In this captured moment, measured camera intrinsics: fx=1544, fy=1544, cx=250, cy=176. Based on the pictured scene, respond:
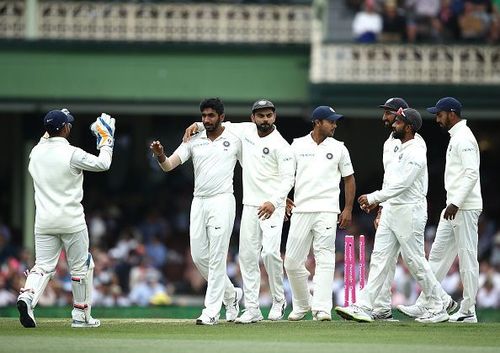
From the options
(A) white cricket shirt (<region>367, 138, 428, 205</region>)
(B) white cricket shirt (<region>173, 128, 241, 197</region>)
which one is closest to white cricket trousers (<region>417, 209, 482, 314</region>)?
(A) white cricket shirt (<region>367, 138, 428, 205</region>)

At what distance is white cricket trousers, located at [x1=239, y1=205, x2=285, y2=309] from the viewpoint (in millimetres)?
16734

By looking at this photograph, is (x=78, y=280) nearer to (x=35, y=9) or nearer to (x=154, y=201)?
(x=35, y=9)

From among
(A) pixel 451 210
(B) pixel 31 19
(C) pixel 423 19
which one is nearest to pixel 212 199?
(A) pixel 451 210

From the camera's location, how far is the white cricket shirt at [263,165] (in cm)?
1680

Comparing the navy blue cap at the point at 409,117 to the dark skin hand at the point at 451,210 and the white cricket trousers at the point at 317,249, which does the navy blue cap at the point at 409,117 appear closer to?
the dark skin hand at the point at 451,210

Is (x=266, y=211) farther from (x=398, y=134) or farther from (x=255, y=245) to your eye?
(x=398, y=134)

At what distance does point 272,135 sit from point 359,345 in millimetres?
3415

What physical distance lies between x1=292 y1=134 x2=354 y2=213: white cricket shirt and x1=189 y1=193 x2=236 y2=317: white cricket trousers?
894 mm

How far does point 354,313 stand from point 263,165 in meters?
1.89

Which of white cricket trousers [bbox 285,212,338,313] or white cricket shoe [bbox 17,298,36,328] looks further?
white cricket trousers [bbox 285,212,338,313]

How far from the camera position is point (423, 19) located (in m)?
28.2

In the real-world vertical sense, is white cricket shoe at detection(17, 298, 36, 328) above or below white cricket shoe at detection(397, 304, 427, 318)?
above

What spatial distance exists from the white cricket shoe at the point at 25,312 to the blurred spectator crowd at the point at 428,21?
13.0 meters

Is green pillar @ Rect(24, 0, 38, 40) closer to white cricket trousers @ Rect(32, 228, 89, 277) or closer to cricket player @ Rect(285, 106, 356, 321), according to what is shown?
cricket player @ Rect(285, 106, 356, 321)
